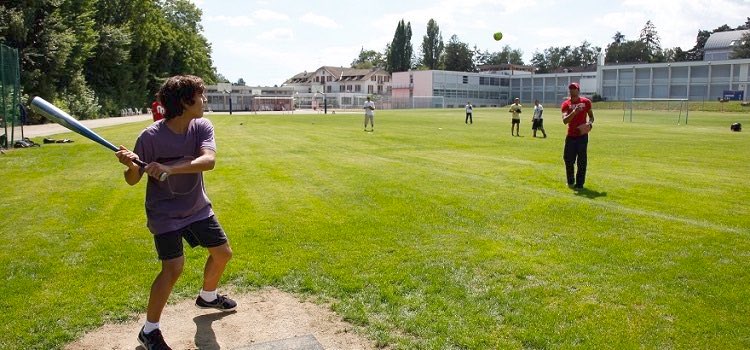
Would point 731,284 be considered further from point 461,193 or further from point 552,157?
point 552,157

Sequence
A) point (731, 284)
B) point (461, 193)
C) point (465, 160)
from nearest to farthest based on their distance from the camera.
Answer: point (731, 284) → point (461, 193) → point (465, 160)

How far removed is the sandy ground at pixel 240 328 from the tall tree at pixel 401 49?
137 metres

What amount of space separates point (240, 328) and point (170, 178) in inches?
57.9

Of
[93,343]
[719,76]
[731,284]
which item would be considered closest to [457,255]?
[731,284]

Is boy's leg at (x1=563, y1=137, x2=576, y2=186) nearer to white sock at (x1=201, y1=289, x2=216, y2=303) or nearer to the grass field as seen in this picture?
the grass field

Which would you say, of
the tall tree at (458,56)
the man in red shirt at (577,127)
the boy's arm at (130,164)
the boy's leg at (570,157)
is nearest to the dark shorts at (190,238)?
the boy's arm at (130,164)

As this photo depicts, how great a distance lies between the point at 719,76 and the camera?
93750 mm

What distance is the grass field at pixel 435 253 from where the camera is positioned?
478 cm

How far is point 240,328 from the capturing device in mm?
4824

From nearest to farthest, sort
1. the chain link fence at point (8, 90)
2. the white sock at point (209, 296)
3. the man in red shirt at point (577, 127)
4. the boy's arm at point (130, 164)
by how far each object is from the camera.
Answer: the boy's arm at point (130, 164), the white sock at point (209, 296), the man in red shirt at point (577, 127), the chain link fence at point (8, 90)

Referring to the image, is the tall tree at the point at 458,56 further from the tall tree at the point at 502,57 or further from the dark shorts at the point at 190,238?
the dark shorts at the point at 190,238

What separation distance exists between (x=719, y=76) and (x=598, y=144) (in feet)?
289

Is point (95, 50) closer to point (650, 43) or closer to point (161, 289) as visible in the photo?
→ point (161, 289)

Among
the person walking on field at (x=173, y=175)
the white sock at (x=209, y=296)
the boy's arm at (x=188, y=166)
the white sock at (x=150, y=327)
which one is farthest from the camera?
the white sock at (x=209, y=296)
